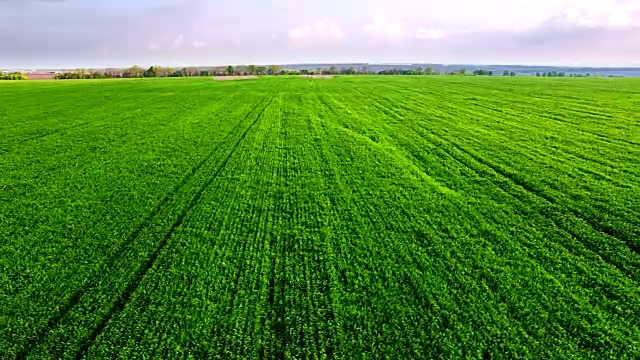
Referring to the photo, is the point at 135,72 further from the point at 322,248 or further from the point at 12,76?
the point at 322,248

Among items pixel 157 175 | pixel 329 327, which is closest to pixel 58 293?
pixel 329 327

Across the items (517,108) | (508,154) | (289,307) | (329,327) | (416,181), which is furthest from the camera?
(517,108)

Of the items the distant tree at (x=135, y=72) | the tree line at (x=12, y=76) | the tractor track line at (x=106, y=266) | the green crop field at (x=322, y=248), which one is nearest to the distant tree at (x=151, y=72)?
the distant tree at (x=135, y=72)

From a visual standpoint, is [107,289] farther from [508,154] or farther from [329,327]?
[508,154]

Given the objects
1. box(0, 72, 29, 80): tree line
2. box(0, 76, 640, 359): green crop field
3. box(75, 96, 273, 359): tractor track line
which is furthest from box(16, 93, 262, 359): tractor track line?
box(0, 72, 29, 80): tree line

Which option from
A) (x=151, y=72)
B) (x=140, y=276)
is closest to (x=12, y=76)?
(x=151, y=72)

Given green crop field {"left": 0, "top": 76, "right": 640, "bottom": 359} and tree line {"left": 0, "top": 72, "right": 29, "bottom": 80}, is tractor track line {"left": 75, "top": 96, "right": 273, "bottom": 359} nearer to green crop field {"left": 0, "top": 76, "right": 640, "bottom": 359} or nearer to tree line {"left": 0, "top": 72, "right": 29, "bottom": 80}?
green crop field {"left": 0, "top": 76, "right": 640, "bottom": 359}

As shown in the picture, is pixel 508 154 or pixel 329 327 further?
pixel 508 154

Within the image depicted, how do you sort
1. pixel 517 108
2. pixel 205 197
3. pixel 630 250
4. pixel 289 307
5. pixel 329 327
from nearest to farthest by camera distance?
pixel 329 327, pixel 289 307, pixel 630 250, pixel 205 197, pixel 517 108
